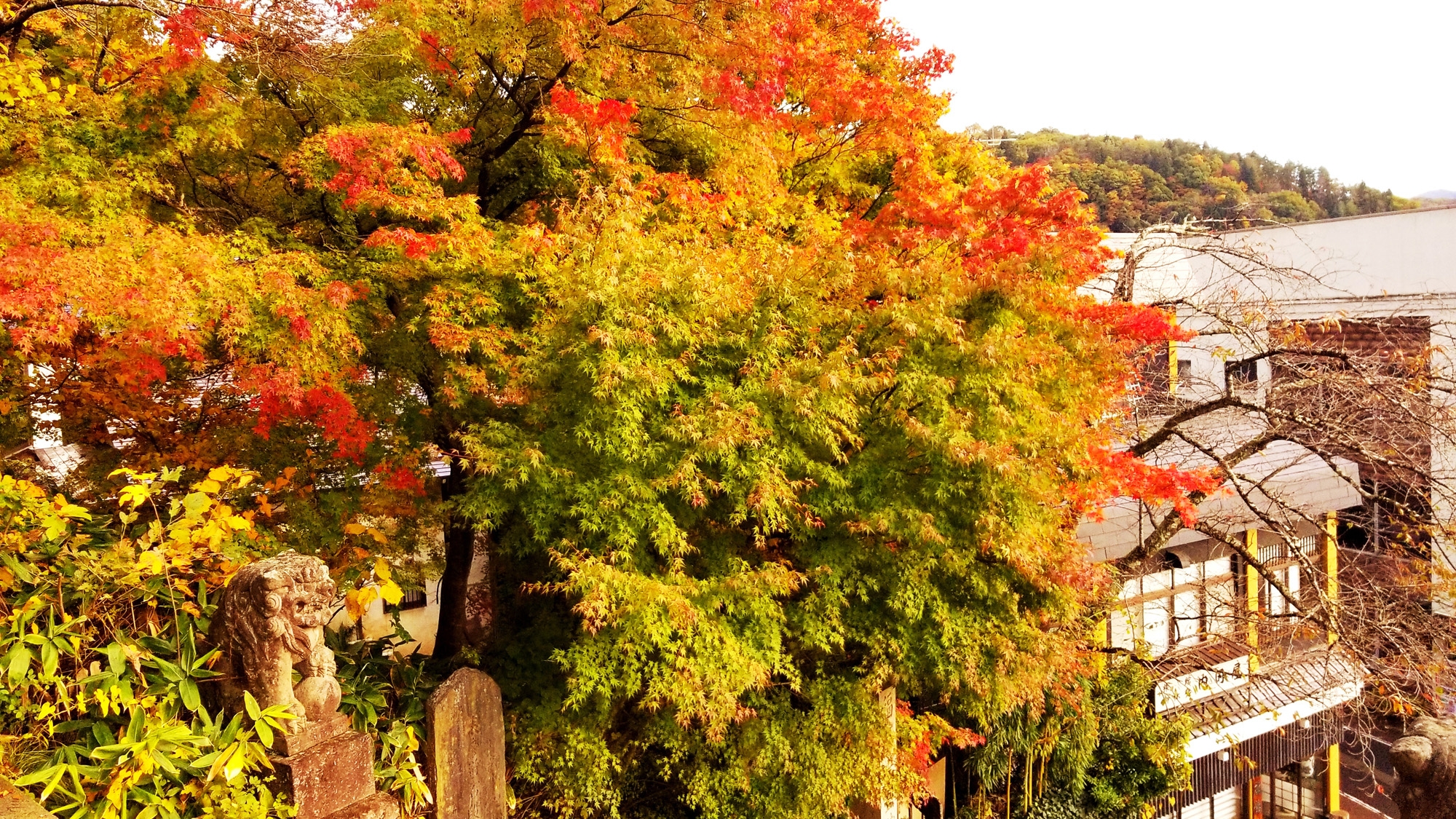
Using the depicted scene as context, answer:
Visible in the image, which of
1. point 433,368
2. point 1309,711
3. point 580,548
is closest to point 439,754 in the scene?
point 580,548

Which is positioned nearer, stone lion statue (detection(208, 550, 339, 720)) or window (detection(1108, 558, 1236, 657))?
stone lion statue (detection(208, 550, 339, 720))

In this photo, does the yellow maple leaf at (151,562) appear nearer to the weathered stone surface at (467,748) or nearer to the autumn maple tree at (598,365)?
the autumn maple tree at (598,365)

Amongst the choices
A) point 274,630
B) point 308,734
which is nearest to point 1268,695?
point 308,734

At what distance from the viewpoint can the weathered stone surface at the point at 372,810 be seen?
6098 millimetres

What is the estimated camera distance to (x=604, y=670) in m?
7.12

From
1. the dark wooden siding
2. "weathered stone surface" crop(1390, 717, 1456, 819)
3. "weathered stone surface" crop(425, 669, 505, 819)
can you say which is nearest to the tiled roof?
the dark wooden siding

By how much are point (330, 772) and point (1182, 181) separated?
48.0 m

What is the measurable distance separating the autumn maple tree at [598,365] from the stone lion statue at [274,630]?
184 centimetres

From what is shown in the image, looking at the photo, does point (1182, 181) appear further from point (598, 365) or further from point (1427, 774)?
point (598, 365)

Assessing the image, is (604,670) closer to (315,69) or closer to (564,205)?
(564,205)

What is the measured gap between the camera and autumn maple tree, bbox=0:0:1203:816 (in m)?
7.20

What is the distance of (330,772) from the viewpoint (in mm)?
5984

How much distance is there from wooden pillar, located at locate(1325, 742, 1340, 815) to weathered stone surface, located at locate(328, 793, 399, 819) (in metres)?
20.7

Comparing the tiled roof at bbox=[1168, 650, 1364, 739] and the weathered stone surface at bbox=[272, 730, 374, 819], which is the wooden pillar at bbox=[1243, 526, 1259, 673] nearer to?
the tiled roof at bbox=[1168, 650, 1364, 739]
